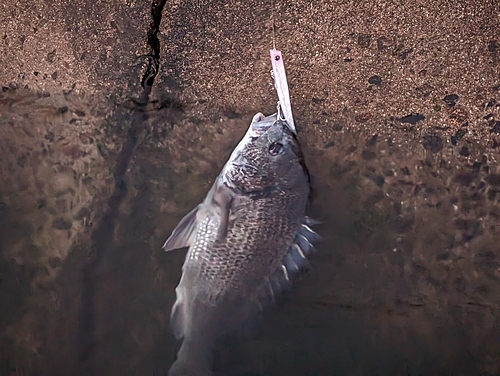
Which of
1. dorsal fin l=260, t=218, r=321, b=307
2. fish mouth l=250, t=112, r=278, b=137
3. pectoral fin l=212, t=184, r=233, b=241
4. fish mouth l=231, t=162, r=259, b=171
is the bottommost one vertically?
dorsal fin l=260, t=218, r=321, b=307

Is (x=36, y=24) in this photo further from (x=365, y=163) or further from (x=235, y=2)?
(x=365, y=163)

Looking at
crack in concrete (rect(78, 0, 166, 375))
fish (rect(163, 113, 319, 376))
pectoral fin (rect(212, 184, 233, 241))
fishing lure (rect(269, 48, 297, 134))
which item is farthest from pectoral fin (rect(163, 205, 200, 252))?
fishing lure (rect(269, 48, 297, 134))

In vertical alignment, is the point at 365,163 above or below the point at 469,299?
above

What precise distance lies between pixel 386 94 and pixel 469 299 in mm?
1312

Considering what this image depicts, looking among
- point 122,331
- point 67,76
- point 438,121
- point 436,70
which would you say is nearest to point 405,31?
point 436,70

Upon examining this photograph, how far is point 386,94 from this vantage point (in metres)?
3.21

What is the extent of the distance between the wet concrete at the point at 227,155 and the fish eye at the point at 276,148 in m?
0.28

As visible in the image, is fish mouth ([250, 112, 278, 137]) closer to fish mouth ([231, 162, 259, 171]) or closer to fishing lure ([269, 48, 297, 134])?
fishing lure ([269, 48, 297, 134])

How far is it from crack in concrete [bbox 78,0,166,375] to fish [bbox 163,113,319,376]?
436 millimetres

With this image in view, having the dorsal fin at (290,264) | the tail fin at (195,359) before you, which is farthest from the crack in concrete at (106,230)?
the dorsal fin at (290,264)

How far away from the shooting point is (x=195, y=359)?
2932mm

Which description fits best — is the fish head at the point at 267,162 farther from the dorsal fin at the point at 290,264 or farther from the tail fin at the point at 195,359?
the tail fin at the point at 195,359

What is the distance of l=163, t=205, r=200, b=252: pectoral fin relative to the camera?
3.02m

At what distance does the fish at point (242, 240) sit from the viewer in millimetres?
2873
